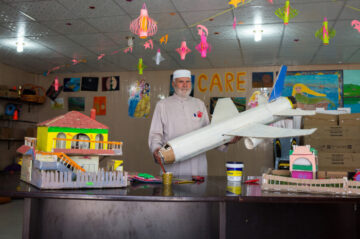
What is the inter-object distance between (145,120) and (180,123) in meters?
3.55

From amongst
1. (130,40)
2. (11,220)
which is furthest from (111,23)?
(11,220)

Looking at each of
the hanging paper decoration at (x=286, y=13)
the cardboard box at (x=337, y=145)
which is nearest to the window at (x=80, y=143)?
the hanging paper decoration at (x=286, y=13)

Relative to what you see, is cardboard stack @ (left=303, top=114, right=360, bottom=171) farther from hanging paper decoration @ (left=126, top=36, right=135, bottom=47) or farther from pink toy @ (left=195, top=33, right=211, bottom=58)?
hanging paper decoration @ (left=126, top=36, right=135, bottom=47)

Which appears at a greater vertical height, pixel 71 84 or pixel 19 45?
pixel 19 45

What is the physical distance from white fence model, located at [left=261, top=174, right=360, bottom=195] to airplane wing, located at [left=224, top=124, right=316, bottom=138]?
0.72ft

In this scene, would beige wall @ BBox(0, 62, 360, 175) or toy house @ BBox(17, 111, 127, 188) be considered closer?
toy house @ BBox(17, 111, 127, 188)

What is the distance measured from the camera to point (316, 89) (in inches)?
212

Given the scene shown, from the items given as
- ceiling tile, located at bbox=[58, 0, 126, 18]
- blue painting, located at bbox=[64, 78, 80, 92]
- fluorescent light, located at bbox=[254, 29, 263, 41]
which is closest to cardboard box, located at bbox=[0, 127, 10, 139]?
blue painting, located at bbox=[64, 78, 80, 92]

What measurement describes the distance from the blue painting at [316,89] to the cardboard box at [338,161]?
3.94 feet

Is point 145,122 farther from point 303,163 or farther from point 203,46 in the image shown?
point 303,163

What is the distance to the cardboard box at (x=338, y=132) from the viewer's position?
4270 mm

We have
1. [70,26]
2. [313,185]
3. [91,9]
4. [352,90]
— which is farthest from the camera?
[352,90]

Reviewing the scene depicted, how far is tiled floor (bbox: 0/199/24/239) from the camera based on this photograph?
11.6ft

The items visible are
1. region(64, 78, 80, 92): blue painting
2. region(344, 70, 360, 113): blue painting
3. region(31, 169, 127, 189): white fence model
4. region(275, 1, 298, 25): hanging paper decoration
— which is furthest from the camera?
region(64, 78, 80, 92): blue painting
